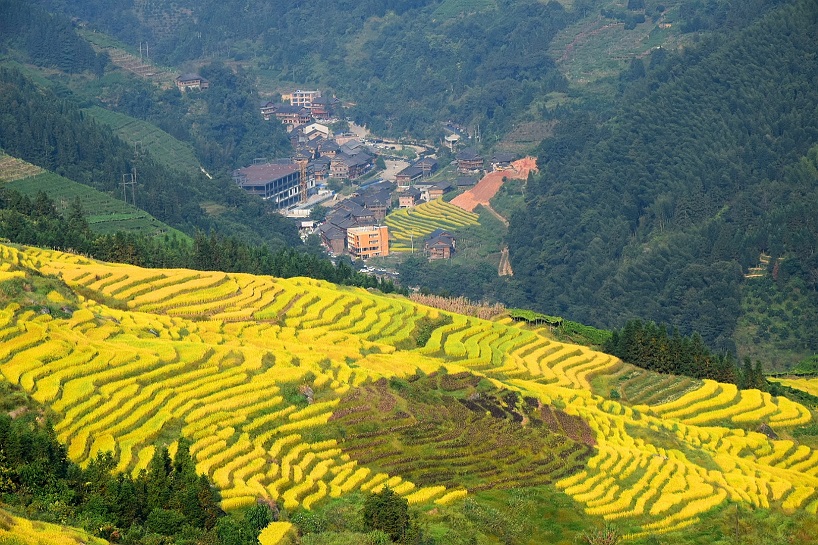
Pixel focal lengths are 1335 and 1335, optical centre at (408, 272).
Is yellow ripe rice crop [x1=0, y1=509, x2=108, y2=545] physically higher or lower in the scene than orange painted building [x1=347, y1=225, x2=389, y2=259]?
lower

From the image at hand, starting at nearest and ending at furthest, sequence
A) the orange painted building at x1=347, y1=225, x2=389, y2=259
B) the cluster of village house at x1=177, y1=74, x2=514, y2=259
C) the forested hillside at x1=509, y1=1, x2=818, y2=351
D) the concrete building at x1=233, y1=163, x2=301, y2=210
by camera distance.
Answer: the forested hillside at x1=509, y1=1, x2=818, y2=351
the orange painted building at x1=347, y1=225, x2=389, y2=259
the cluster of village house at x1=177, y1=74, x2=514, y2=259
the concrete building at x1=233, y1=163, x2=301, y2=210

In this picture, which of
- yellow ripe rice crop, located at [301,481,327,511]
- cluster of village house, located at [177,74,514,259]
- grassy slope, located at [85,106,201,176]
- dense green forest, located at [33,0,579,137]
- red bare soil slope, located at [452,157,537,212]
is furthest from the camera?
dense green forest, located at [33,0,579,137]

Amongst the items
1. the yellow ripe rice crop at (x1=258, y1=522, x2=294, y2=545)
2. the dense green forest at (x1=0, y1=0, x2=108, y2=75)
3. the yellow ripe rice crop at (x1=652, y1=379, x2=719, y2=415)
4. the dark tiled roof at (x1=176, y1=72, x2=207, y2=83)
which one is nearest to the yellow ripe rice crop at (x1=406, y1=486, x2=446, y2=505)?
the yellow ripe rice crop at (x1=258, y1=522, x2=294, y2=545)

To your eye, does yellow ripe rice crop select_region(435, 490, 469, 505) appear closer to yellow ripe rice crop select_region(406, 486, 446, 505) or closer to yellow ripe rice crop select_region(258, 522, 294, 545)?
yellow ripe rice crop select_region(406, 486, 446, 505)

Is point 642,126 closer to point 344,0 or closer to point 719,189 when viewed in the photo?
point 719,189

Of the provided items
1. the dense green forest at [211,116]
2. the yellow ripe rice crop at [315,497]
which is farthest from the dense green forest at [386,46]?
the yellow ripe rice crop at [315,497]

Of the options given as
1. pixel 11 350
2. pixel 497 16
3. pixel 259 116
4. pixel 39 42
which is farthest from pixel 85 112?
pixel 11 350

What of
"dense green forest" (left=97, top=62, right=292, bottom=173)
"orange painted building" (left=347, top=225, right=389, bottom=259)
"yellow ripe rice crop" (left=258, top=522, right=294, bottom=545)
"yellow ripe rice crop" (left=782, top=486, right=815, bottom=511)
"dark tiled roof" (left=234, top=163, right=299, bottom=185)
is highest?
"dense green forest" (left=97, top=62, right=292, bottom=173)
